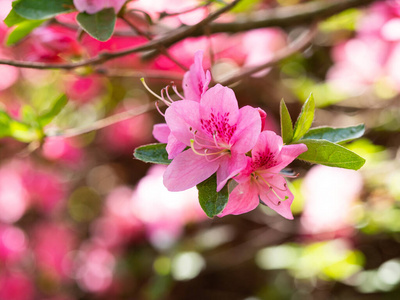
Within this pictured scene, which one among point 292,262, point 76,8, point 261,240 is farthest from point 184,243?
point 76,8

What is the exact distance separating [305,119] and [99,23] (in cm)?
35

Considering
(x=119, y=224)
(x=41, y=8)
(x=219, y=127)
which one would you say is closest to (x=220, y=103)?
(x=219, y=127)

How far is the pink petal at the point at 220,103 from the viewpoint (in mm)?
595

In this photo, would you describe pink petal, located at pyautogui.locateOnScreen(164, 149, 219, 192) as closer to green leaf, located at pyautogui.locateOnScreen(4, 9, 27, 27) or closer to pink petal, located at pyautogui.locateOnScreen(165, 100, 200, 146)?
pink petal, located at pyautogui.locateOnScreen(165, 100, 200, 146)

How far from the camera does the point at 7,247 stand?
176cm

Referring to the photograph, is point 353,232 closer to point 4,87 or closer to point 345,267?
point 345,267

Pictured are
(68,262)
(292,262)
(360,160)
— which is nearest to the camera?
(360,160)

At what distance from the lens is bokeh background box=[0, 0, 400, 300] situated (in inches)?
54.7

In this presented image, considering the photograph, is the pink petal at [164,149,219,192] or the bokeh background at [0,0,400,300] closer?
the pink petal at [164,149,219,192]

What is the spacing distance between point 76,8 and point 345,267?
3.10ft

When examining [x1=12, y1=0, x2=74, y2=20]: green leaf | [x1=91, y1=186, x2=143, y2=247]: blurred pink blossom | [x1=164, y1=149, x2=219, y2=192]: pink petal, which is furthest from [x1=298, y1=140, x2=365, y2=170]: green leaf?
[x1=91, y1=186, x2=143, y2=247]: blurred pink blossom

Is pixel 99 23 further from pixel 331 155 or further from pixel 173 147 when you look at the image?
pixel 331 155

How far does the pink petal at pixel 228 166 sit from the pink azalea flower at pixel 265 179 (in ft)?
0.05

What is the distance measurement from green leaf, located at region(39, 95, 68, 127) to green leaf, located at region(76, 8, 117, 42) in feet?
0.72
